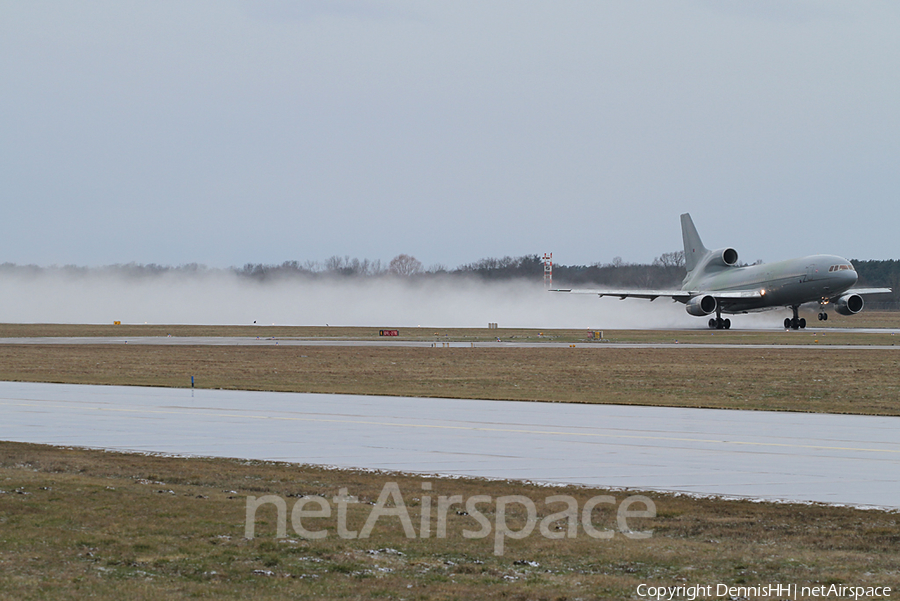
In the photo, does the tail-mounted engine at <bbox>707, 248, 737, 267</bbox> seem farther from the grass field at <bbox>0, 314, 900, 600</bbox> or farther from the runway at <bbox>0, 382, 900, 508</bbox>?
the grass field at <bbox>0, 314, 900, 600</bbox>

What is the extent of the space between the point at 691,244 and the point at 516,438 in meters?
78.0

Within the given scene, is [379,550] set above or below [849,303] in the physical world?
below

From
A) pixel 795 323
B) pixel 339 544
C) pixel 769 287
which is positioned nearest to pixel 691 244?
pixel 795 323

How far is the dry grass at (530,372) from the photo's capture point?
1045 inches

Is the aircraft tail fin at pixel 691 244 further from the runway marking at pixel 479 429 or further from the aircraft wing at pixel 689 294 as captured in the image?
the runway marking at pixel 479 429

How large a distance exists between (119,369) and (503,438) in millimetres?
24549

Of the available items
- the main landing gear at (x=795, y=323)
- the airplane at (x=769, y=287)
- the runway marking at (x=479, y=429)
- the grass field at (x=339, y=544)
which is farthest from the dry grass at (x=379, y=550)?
the main landing gear at (x=795, y=323)

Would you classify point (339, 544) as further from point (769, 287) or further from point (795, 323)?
point (795, 323)

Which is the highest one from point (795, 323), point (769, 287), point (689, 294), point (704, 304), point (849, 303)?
point (769, 287)

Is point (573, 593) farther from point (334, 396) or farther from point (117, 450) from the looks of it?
point (334, 396)

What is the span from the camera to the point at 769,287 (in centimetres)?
6988

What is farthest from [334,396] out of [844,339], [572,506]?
[844,339]

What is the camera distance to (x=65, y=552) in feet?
27.5

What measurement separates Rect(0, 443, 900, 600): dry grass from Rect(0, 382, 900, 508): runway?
A: 5.28ft
